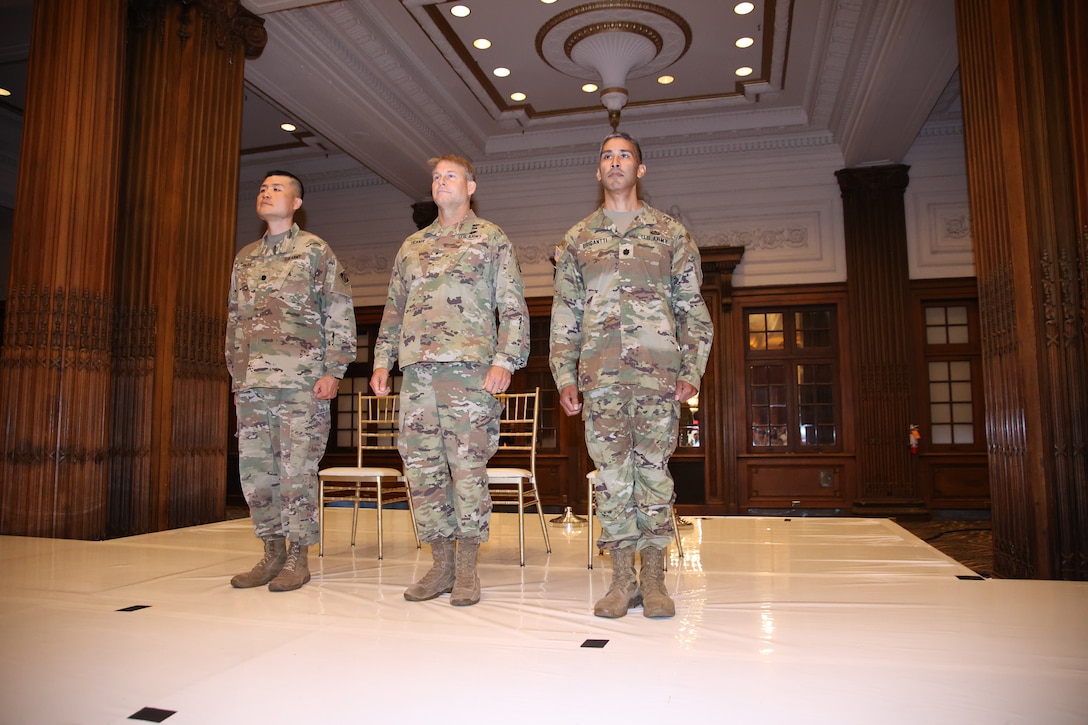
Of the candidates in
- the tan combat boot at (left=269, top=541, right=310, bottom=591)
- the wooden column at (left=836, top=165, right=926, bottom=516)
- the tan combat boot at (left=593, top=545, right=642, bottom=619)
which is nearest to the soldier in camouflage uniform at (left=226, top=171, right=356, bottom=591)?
the tan combat boot at (left=269, top=541, right=310, bottom=591)

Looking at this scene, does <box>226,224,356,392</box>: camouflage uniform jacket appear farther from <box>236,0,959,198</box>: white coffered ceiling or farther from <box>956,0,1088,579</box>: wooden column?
<box>236,0,959,198</box>: white coffered ceiling

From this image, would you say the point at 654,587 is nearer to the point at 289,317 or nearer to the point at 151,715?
the point at 151,715

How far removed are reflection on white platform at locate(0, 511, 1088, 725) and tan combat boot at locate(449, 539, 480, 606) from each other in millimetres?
51

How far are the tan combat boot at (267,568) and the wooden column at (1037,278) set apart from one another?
130 inches

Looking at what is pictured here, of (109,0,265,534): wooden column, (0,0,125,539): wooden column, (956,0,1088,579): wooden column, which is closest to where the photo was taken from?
(956,0,1088,579): wooden column

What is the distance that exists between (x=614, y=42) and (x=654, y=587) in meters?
5.45

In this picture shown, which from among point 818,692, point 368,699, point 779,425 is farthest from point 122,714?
point 779,425

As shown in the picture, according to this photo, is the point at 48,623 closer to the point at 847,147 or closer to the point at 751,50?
the point at 751,50

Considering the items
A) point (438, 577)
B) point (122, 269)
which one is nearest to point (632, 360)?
point (438, 577)

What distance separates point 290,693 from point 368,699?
0.63ft

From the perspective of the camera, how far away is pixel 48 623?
2.30 meters

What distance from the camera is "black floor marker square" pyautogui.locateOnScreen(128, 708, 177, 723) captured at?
5.12ft

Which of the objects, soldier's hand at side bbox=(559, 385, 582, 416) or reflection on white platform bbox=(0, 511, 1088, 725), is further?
soldier's hand at side bbox=(559, 385, 582, 416)

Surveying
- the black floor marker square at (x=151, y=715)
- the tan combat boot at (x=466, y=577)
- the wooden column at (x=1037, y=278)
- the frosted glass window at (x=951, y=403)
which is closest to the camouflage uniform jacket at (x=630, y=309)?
the tan combat boot at (x=466, y=577)
